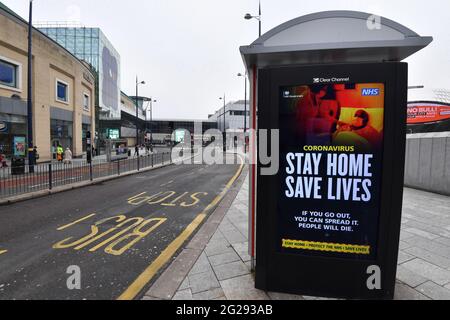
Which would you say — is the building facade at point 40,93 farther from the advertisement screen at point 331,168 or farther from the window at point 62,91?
the advertisement screen at point 331,168

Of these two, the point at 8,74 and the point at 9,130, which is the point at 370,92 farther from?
the point at 8,74

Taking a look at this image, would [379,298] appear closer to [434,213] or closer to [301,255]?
[301,255]

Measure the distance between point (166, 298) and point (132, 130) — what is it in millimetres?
63988

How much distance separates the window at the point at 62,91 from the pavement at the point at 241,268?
24880 mm

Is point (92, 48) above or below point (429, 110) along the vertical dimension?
above

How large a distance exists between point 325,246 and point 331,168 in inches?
35.7

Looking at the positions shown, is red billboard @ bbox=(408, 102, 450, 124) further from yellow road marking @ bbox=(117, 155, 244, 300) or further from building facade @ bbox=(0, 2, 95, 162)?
building facade @ bbox=(0, 2, 95, 162)

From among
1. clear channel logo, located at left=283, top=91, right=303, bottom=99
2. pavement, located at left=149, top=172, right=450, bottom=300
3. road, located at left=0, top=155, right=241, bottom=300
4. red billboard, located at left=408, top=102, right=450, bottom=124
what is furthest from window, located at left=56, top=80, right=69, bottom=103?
red billboard, located at left=408, top=102, right=450, bottom=124

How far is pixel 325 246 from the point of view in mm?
2881

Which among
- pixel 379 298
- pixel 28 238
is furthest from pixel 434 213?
pixel 28 238

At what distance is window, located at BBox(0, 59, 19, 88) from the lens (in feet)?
56.9

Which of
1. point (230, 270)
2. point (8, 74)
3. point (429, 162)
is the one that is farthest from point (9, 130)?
point (429, 162)

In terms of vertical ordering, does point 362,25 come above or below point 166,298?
above

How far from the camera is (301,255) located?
115 inches
